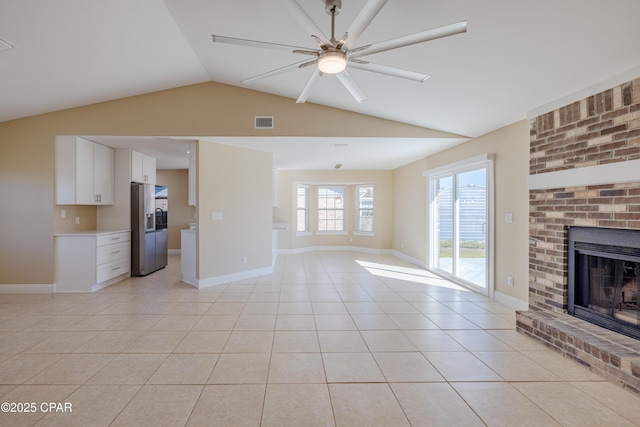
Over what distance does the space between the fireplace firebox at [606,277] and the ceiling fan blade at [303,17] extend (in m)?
2.95

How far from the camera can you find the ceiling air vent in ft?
14.7

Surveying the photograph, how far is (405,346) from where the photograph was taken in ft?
9.22

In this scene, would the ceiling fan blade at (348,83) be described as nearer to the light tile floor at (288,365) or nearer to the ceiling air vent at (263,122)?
the ceiling air vent at (263,122)

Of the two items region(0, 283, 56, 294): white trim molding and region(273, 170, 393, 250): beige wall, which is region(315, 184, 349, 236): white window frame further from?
region(0, 283, 56, 294): white trim molding

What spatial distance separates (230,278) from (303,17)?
442 cm

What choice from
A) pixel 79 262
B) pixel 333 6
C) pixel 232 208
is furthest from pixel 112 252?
pixel 333 6

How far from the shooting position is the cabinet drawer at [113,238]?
470 cm

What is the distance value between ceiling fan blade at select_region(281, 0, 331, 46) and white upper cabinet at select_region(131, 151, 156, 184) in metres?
5.06

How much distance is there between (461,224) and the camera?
507 centimetres

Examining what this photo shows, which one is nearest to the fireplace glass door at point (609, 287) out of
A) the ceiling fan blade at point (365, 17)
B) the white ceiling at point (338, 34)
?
the white ceiling at point (338, 34)

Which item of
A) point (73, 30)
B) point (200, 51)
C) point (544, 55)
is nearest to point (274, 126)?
point (200, 51)

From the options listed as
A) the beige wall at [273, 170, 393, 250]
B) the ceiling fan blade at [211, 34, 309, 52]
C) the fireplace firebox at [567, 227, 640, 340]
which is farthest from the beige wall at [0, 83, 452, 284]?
the beige wall at [273, 170, 393, 250]

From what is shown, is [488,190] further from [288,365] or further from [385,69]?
[288,365]

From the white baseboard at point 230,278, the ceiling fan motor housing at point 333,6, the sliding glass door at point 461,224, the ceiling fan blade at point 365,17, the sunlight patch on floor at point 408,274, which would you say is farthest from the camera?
the sunlight patch on floor at point 408,274
